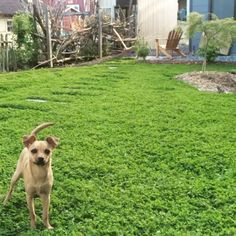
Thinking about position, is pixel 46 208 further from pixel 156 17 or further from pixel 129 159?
pixel 156 17

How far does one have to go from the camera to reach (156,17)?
1986 cm

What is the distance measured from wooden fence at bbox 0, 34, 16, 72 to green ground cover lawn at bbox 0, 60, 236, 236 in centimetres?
318

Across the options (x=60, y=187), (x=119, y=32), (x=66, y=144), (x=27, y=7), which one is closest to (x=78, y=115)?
(x=66, y=144)

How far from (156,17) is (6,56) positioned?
9949 mm

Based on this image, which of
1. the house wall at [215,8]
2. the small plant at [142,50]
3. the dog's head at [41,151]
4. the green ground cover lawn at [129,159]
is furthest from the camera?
the house wall at [215,8]

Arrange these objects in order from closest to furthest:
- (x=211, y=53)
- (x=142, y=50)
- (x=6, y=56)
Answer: (x=6, y=56), (x=211, y=53), (x=142, y=50)

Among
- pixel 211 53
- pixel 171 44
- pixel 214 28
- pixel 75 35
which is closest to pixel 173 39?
pixel 171 44

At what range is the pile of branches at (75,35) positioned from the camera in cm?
1288

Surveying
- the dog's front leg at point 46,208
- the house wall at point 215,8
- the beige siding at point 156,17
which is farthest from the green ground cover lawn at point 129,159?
the beige siding at point 156,17

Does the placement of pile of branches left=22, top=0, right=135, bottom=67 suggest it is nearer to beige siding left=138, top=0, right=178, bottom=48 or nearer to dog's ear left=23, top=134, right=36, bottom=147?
beige siding left=138, top=0, right=178, bottom=48

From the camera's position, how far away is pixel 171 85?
9383 millimetres

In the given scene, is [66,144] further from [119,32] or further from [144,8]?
[144,8]

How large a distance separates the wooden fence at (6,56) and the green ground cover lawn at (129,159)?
125 inches

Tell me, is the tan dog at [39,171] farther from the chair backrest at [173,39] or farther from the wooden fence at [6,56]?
the chair backrest at [173,39]
